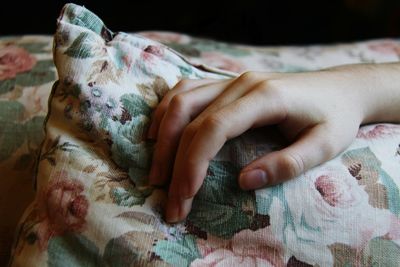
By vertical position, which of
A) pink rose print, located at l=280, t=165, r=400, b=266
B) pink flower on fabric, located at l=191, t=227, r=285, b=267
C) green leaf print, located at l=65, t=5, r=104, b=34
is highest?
green leaf print, located at l=65, t=5, r=104, b=34

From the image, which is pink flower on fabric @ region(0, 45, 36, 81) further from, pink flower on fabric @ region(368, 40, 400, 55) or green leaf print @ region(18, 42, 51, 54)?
pink flower on fabric @ region(368, 40, 400, 55)

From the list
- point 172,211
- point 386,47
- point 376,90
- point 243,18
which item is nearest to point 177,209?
point 172,211

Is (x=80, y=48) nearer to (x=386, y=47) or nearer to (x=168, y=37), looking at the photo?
(x=168, y=37)

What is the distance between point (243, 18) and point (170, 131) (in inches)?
43.3

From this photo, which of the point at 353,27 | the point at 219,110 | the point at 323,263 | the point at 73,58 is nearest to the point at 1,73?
the point at 73,58

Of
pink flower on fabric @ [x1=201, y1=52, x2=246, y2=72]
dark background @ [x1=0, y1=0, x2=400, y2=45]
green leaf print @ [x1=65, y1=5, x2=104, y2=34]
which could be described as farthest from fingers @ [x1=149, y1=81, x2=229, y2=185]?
dark background @ [x1=0, y1=0, x2=400, y2=45]

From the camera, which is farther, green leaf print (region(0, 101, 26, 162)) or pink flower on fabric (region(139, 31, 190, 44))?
pink flower on fabric (region(139, 31, 190, 44))

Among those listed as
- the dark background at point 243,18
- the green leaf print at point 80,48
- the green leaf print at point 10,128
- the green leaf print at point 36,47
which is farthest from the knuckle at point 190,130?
the dark background at point 243,18

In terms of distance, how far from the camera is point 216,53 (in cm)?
78

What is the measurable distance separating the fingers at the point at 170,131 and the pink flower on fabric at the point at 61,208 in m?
0.06

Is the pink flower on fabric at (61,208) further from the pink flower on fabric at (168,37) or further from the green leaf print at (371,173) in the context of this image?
the pink flower on fabric at (168,37)

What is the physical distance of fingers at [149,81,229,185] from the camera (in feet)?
1.46

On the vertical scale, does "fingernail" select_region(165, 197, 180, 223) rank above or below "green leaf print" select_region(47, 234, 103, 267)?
above

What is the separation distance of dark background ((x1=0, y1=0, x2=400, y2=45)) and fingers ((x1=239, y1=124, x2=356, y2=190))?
1.05 metres
